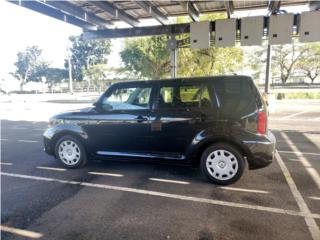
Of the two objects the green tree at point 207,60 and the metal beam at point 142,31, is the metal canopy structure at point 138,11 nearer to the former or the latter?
the metal beam at point 142,31

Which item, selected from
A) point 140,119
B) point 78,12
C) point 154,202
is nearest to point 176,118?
point 140,119

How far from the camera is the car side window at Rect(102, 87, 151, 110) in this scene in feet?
15.1

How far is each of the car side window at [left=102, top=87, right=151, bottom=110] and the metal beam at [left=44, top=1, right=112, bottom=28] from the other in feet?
16.8

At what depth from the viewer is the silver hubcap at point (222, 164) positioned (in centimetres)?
419

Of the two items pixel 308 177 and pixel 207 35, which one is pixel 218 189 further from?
pixel 207 35

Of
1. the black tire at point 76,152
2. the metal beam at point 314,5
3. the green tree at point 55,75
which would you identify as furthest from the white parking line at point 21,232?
the green tree at point 55,75

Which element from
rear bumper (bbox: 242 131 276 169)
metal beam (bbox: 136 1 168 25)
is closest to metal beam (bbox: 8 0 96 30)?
metal beam (bbox: 136 1 168 25)

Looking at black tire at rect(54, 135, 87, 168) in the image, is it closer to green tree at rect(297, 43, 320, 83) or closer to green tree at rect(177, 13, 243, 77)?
green tree at rect(177, 13, 243, 77)

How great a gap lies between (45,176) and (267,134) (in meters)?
3.90

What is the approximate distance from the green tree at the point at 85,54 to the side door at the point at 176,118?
2212 inches

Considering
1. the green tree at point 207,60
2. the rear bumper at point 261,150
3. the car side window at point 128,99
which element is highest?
the green tree at point 207,60

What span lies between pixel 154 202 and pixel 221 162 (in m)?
1.29

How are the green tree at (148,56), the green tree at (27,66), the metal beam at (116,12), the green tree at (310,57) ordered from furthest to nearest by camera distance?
the green tree at (27,66)
the green tree at (310,57)
the green tree at (148,56)
the metal beam at (116,12)

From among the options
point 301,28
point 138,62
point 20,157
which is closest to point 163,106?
point 20,157
